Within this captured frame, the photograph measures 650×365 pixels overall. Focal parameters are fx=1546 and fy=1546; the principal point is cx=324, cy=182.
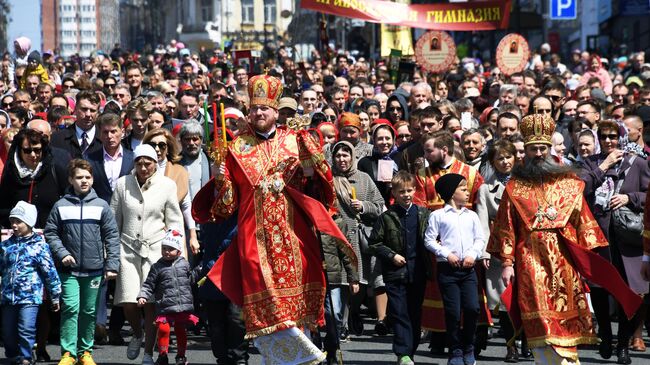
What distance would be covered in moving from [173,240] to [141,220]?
0.55 metres

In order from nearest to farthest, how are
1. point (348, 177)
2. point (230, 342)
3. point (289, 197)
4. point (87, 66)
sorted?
point (289, 197)
point (230, 342)
point (348, 177)
point (87, 66)

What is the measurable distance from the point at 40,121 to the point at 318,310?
4.06 meters

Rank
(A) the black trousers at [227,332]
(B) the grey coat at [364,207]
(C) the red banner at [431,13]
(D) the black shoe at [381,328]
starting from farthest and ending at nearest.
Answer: (C) the red banner at [431,13] < (D) the black shoe at [381,328] < (B) the grey coat at [364,207] < (A) the black trousers at [227,332]

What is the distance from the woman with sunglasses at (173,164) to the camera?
12.7m

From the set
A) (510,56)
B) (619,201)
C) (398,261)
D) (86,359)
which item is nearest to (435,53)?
(510,56)

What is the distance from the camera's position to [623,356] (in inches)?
470

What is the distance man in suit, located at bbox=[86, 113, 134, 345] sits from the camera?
511 inches

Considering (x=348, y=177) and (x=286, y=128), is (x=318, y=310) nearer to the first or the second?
(x=286, y=128)

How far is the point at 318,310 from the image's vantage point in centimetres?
1015

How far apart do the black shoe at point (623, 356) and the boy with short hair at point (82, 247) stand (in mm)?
3923

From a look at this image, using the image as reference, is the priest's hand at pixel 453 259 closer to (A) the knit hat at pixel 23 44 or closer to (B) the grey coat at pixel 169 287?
(B) the grey coat at pixel 169 287

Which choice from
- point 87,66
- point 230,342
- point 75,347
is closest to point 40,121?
point 75,347

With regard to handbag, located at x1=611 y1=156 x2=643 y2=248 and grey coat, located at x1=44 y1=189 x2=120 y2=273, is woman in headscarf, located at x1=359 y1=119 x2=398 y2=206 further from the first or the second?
grey coat, located at x1=44 y1=189 x2=120 y2=273

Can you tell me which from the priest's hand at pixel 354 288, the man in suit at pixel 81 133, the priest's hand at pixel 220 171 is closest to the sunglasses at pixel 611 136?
the priest's hand at pixel 354 288
